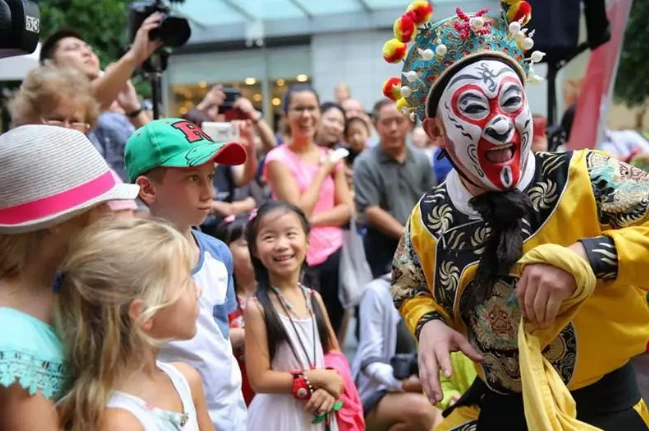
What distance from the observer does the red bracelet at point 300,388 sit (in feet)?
9.52

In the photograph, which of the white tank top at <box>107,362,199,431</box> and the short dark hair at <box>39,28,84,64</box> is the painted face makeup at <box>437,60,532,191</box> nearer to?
the white tank top at <box>107,362,199,431</box>

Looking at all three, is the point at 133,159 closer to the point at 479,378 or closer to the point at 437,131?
the point at 437,131

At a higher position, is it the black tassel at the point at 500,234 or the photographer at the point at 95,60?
the photographer at the point at 95,60

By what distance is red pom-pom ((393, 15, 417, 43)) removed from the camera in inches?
87.6

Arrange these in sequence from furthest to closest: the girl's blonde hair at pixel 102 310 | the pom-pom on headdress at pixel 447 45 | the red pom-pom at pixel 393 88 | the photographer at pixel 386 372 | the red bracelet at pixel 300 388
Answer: the photographer at pixel 386 372, the red bracelet at pixel 300 388, the red pom-pom at pixel 393 88, the pom-pom on headdress at pixel 447 45, the girl's blonde hair at pixel 102 310

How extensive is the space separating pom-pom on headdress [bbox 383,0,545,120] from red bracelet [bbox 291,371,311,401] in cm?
110

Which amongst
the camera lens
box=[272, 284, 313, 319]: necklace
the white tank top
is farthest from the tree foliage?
the white tank top

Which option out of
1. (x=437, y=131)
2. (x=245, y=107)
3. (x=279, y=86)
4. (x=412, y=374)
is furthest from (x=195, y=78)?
(x=437, y=131)

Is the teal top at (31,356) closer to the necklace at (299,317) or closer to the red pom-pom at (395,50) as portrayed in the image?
the red pom-pom at (395,50)

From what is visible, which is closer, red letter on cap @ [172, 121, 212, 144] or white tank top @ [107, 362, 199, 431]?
white tank top @ [107, 362, 199, 431]

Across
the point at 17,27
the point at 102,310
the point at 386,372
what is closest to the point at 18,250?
the point at 102,310

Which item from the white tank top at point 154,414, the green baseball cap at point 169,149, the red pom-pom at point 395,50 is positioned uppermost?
the red pom-pom at point 395,50

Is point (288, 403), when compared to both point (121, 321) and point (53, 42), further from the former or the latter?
point (53, 42)

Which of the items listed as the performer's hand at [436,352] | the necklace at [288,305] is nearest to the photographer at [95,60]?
the necklace at [288,305]
